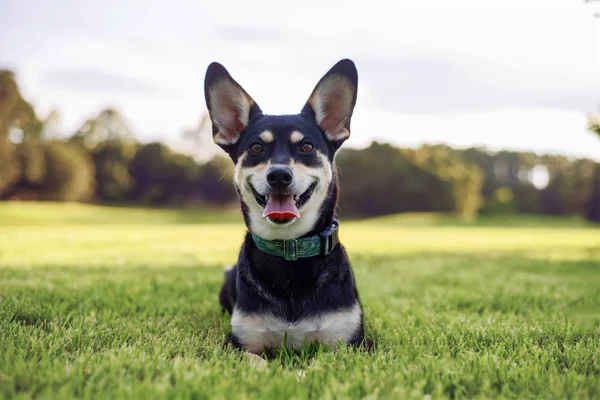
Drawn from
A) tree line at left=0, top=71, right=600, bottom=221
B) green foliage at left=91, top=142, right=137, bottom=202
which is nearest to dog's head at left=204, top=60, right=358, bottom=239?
tree line at left=0, top=71, right=600, bottom=221

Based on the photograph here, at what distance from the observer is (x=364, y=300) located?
6.43 metres

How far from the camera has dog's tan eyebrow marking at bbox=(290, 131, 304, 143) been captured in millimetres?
4035

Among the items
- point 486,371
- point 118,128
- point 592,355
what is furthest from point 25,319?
point 118,128

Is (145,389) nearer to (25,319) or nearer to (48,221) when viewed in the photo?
(25,319)

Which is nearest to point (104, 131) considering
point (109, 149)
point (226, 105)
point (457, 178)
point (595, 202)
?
point (109, 149)

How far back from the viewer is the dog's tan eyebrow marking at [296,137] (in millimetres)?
4035

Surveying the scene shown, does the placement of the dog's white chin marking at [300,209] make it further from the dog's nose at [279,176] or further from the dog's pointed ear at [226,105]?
the dog's pointed ear at [226,105]

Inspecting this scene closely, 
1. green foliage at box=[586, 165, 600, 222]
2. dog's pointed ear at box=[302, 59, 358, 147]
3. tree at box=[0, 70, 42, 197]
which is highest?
tree at box=[0, 70, 42, 197]

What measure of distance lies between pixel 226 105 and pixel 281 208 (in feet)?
4.48

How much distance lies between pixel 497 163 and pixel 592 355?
74.3 m

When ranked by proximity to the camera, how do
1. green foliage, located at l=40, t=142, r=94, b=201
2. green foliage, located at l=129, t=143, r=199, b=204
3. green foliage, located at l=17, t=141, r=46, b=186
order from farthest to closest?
green foliage, located at l=129, t=143, r=199, b=204 < green foliage, located at l=40, t=142, r=94, b=201 < green foliage, located at l=17, t=141, r=46, b=186

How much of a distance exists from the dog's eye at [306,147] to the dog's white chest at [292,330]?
1.36 metres

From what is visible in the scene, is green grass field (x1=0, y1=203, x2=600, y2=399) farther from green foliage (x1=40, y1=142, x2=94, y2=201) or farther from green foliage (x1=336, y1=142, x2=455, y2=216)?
green foliage (x1=336, y1=142, x2=455, y2=216)

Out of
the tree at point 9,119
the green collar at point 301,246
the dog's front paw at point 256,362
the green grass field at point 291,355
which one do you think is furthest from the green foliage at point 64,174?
the dog's front paw at point 256,362
